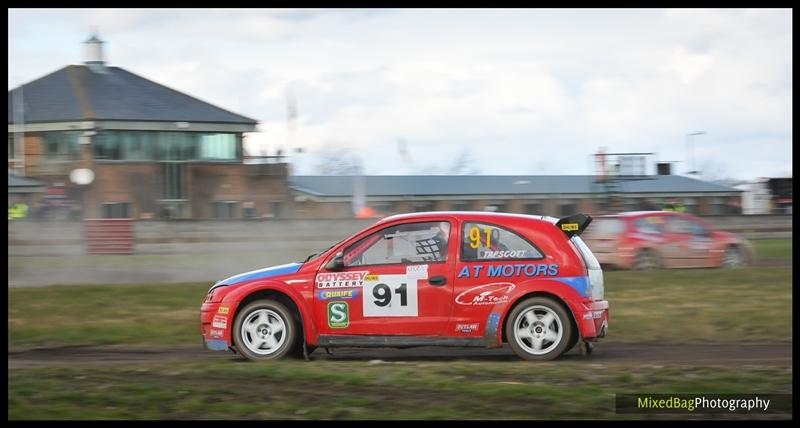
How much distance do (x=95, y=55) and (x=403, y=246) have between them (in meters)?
47.9

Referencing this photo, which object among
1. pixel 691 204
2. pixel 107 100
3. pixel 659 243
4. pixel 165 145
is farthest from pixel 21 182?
pixel 691 204

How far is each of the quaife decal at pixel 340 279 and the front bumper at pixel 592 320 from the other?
6.91 ft

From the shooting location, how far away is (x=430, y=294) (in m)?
9.64

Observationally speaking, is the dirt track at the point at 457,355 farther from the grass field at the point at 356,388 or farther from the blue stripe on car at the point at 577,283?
the grass field at the point at 356,388

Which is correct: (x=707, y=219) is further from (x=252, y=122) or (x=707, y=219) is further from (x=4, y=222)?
(x=4, y=222)

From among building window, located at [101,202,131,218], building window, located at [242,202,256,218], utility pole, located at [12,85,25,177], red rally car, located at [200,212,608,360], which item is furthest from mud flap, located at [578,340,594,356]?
utility pole, located at [12,85,25,177]

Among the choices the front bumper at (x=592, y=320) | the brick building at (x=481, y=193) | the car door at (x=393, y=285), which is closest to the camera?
the front bumper at (x=592, y=320)

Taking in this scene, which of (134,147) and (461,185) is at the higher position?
(134,147)

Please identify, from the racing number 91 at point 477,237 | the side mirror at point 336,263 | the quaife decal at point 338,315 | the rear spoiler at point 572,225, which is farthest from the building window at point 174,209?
the rear spoiler at point 572,225

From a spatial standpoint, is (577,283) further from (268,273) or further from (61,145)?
(61,145)

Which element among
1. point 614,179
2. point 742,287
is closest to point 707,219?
point 614,179

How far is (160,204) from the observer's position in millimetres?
50781

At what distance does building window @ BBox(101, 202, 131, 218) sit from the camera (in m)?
47.8

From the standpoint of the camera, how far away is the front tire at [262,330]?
9797mm
